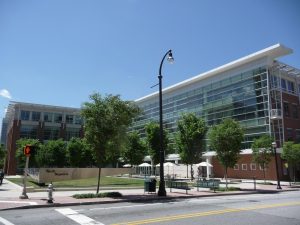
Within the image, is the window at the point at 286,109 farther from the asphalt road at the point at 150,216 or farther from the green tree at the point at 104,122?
the asphalt road at the point at 150,216

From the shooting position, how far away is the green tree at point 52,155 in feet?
187

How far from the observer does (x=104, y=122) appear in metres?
19.8

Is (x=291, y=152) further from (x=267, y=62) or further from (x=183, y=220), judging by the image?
(x=183, y=220)

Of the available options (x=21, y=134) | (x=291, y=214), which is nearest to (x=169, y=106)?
(x=21, y=134)

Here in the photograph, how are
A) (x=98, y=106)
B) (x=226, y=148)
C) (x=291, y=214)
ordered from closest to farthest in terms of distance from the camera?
(x=291, y=214)
(x=98, y=106)
(x=226, y=148)

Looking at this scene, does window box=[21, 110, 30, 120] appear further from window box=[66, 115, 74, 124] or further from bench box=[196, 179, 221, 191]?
bench box=[196, 179, 221, 191]

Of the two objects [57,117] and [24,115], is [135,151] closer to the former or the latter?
[57,117]

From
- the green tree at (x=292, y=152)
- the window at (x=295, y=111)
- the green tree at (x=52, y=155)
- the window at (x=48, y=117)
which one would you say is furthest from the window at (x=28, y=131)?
the green tree at (x=292, y=152)

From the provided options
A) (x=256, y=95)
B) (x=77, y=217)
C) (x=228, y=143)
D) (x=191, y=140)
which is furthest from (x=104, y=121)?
(x=256, y=95)

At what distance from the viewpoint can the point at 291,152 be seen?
122ft

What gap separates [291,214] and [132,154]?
42541 millimetres

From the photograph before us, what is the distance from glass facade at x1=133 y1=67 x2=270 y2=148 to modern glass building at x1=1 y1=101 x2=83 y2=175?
2976 cm

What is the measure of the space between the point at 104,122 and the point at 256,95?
32.6 meters

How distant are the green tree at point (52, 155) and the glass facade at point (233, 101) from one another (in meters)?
22.0
